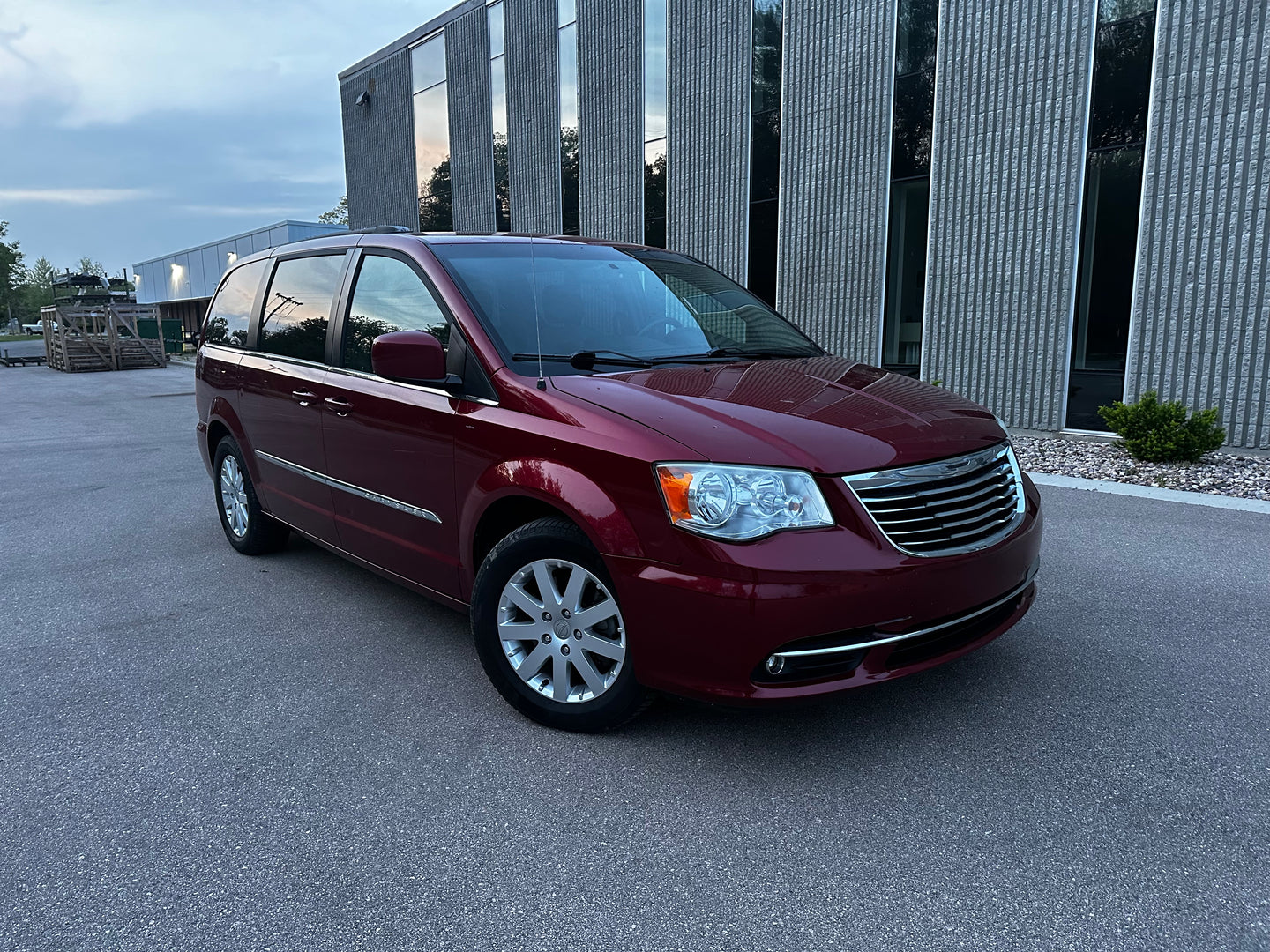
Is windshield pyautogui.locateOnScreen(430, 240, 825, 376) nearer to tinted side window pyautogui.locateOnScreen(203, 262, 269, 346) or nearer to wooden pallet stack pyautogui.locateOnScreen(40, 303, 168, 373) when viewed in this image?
tinted side window pyautogui.locateOnScreen(203, 262, 269, 346)

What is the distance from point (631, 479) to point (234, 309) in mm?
3881

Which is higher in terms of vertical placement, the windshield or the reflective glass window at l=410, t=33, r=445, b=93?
the reflective glass window at l=410, t=33, r=445, b=93

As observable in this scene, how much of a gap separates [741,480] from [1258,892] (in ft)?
5.61

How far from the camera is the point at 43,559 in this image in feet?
18.3

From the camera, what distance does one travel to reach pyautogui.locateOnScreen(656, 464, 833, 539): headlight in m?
2.64

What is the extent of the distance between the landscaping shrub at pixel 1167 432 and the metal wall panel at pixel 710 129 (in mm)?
6984

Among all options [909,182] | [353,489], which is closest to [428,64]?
[909,182]

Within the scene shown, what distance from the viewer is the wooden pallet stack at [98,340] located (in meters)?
29.0

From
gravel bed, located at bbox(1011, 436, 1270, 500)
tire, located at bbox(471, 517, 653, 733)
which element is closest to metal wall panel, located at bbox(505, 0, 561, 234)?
gravel bed, located at bbox(1011, 436, 1270, 500)

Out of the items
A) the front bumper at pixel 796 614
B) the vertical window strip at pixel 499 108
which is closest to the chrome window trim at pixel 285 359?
the front bumper at pixel 796 614

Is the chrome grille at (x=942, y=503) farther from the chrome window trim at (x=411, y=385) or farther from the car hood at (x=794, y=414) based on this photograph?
the chrome window trim at (x=411, y=385)

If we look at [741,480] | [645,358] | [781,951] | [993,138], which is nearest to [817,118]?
[993,138]

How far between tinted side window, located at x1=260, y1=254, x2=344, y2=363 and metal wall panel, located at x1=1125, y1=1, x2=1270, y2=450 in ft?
29.2

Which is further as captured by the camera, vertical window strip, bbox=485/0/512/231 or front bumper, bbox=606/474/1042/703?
vertical window strip, bbox=485/0/512/231
